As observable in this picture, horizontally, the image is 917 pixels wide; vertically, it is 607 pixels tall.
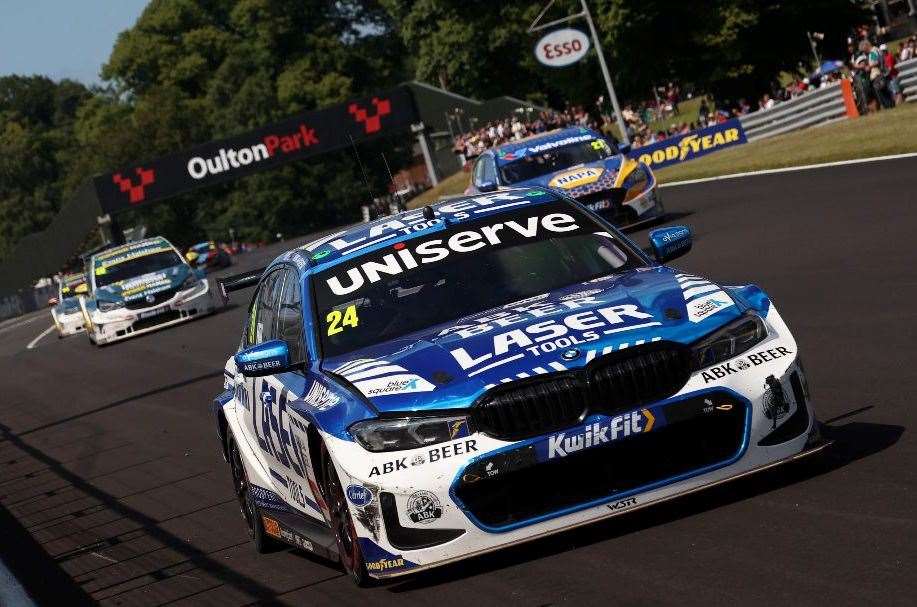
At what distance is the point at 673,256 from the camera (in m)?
7.98

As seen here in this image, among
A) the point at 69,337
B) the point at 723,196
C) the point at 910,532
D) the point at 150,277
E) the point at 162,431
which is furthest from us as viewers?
the point at 69,337

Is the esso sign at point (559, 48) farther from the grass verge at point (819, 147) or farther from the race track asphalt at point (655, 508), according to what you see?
the race track asphalt at point (655, 508)

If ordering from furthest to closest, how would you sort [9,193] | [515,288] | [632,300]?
1. [9,193]
2. [515,288]
3. [632,300]

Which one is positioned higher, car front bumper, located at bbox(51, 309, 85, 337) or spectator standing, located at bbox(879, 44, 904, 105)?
car front bumper, located at bbox(51, 309, 85, 337)

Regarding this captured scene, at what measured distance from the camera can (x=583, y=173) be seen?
23.8 metres

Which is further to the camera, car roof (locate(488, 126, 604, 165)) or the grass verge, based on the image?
the grass verge

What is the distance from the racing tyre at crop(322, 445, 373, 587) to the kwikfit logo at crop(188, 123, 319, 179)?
60.0 metres

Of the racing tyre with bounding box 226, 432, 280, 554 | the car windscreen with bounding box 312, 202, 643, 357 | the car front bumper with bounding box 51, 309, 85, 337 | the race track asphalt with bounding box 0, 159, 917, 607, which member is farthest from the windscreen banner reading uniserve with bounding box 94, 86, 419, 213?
the car windscreen with bounding box 312, 202, 643, 357

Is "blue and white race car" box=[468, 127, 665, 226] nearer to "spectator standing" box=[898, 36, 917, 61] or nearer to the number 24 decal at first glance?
the number 24 decal

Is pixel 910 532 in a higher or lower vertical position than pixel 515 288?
lower

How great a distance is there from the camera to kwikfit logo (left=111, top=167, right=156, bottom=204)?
67250 millimetres

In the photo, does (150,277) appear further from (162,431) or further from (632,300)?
(632,300)

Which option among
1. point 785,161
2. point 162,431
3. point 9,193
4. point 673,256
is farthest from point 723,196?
point 9,193

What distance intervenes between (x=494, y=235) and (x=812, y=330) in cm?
453
